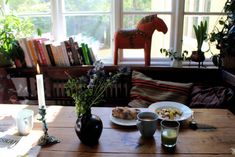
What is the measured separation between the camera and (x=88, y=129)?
1211 mm

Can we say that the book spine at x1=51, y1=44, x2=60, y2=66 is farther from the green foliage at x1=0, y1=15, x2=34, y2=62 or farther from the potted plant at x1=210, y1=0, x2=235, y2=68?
the potted plant at x1=210, y1=0, x2=235, y2=68

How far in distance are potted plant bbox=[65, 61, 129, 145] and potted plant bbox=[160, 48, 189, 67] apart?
1.25 metres

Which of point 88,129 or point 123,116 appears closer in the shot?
point 88,129

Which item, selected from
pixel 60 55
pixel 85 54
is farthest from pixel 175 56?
pixel 60 55

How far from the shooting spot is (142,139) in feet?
4.22

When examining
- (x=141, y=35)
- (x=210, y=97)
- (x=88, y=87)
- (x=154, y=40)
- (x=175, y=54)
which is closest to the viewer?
(x=88, y=87)

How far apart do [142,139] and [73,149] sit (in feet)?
1.13

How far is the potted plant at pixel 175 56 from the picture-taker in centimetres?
231

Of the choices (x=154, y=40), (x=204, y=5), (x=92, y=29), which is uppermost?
(x=204, y=5)

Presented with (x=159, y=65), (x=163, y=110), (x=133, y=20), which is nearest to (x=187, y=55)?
(x=159, y=65)

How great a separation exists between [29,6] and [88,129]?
175cm

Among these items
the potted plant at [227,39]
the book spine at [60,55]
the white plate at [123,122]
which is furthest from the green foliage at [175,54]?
the white plate at [123,122]

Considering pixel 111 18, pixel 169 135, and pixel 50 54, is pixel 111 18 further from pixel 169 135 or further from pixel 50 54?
pixel 169 135

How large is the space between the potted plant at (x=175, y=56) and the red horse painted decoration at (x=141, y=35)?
0.66ft
